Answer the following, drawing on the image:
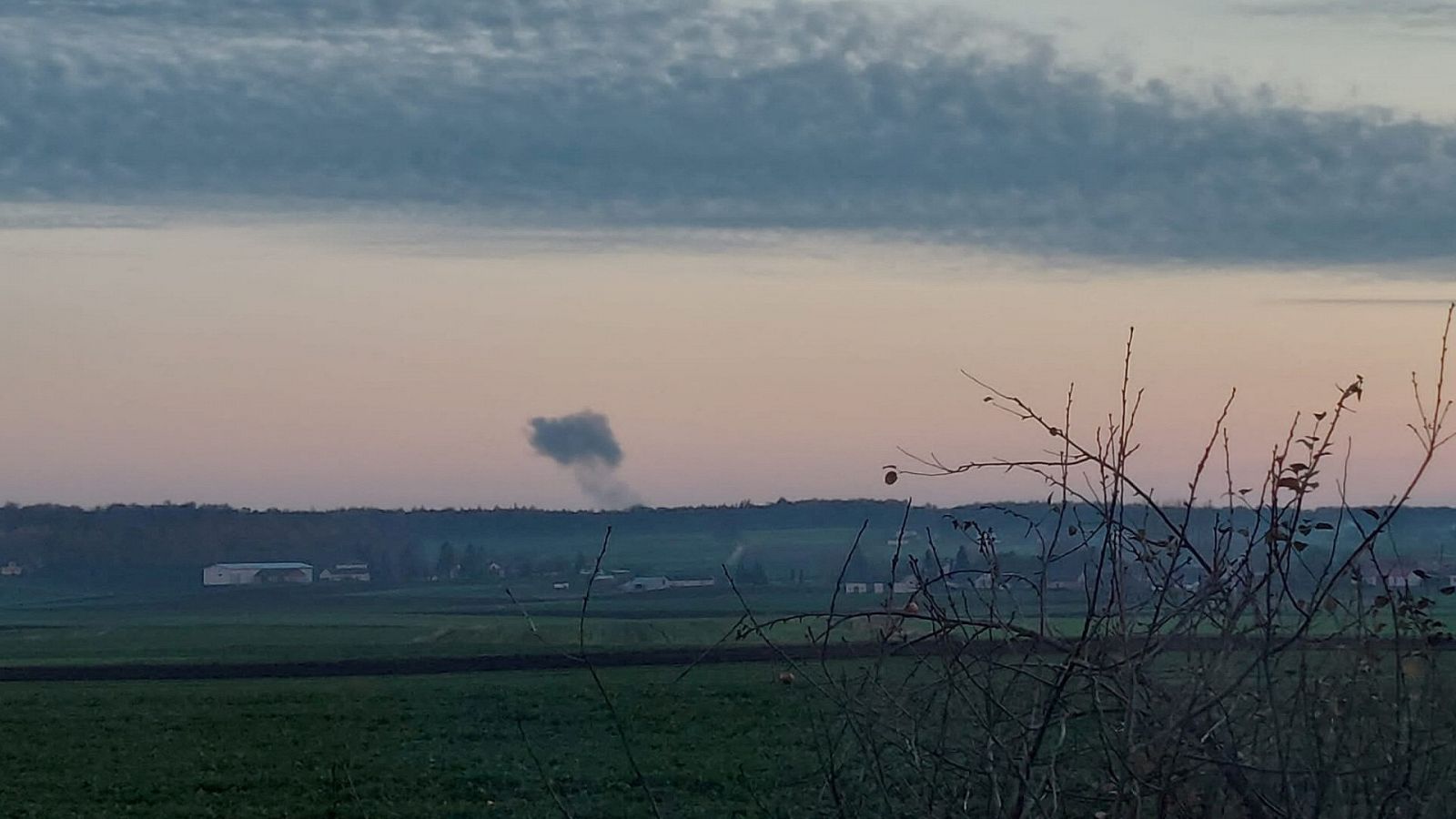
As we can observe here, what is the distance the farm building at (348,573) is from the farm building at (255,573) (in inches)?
43.0

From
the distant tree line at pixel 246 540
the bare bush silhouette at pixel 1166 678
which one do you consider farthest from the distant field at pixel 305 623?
the bare bush silhouette at pixel 1166 678

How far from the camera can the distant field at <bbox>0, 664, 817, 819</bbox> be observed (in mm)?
17375

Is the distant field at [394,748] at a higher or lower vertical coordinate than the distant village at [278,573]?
lower

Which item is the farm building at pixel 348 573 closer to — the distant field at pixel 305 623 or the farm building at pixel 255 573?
the farm building at pixel 255 573

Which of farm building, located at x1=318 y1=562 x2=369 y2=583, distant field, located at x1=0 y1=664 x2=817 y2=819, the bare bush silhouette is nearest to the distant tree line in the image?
farm building, located at x1=318 y1=562 x2=369 y2=583

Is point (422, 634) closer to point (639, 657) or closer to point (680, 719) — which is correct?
point (639, 657)

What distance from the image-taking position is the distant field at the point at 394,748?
17.4m

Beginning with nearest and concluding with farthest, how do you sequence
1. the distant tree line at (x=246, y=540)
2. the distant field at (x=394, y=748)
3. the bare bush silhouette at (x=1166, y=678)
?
1. the bare bush silhouette at (x=1166, y=678)
2. the distant field at (x=394, y=748)
3. the distant tree line at (x=246, y=540)

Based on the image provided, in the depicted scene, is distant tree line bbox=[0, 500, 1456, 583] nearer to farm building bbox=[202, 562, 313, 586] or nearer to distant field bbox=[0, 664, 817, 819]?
farm building bbox=[202, 562, 313, 586]

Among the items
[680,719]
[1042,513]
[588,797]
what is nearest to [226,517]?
[680,719]

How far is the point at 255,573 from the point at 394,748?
8757 cm

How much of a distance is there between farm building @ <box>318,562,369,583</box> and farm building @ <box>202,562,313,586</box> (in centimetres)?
109

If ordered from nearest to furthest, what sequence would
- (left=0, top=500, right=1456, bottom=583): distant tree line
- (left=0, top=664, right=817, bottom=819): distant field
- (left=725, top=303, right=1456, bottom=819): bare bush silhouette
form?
(left=725, top=303, right=1456, bottom=819): bare bush silhouette, (left=0, top=664, right=817, bottom=819): distant field, (left=0, top=500, right=1456, bottom=583): distant tree line

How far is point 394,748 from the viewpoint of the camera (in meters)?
23.0
